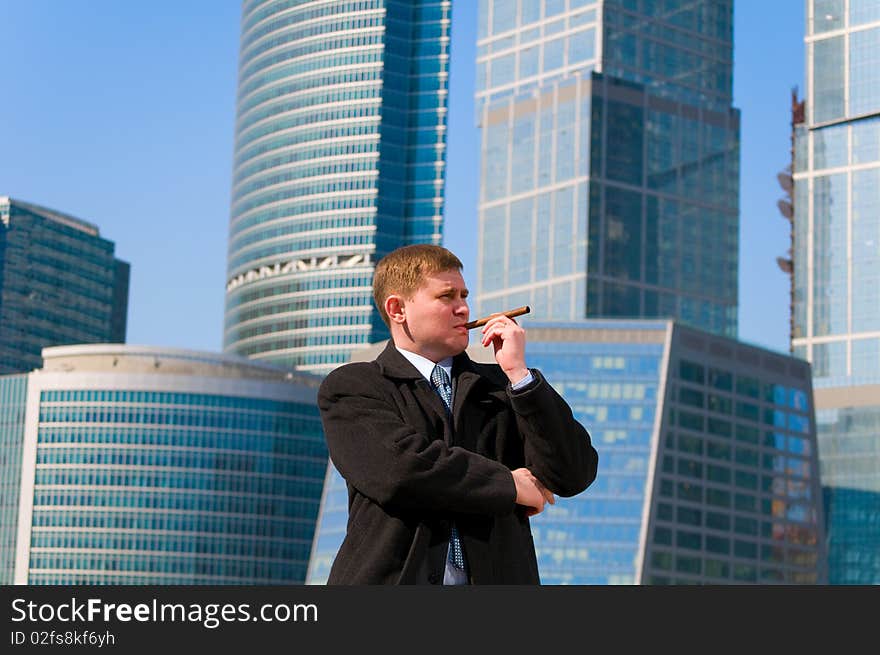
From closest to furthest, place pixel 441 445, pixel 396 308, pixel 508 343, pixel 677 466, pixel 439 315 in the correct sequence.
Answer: pixel 441 445 → pixel 508 343 → pixel 439 315 → pixel 396 308 → pixel 677 466

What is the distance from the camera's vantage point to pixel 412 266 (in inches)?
362

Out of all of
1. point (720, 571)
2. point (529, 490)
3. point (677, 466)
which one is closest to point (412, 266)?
point (529, 490)

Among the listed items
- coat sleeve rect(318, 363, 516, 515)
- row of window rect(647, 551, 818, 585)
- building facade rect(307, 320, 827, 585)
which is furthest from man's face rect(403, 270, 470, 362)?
row of window rect(647, 551, 818, 585)

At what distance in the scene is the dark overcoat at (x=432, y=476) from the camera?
27.8 feet

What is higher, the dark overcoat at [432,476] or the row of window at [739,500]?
the row of window at [739,500]

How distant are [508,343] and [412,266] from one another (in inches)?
27.7

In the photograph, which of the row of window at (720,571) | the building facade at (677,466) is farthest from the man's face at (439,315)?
the row of window at (720,571)

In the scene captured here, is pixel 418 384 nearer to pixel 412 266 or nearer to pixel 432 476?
pixel 412 266

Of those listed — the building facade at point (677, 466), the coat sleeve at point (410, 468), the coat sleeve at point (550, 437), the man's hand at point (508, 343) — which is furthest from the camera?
the building facade at point (677, 466)

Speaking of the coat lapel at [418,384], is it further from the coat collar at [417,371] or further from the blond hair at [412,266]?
the blond hair at [412,266]

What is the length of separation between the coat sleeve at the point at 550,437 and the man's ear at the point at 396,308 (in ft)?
2.84

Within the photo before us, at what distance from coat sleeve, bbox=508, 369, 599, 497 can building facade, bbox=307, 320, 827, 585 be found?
504 ft

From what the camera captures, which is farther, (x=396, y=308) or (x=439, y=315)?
(x=396, y=308)
